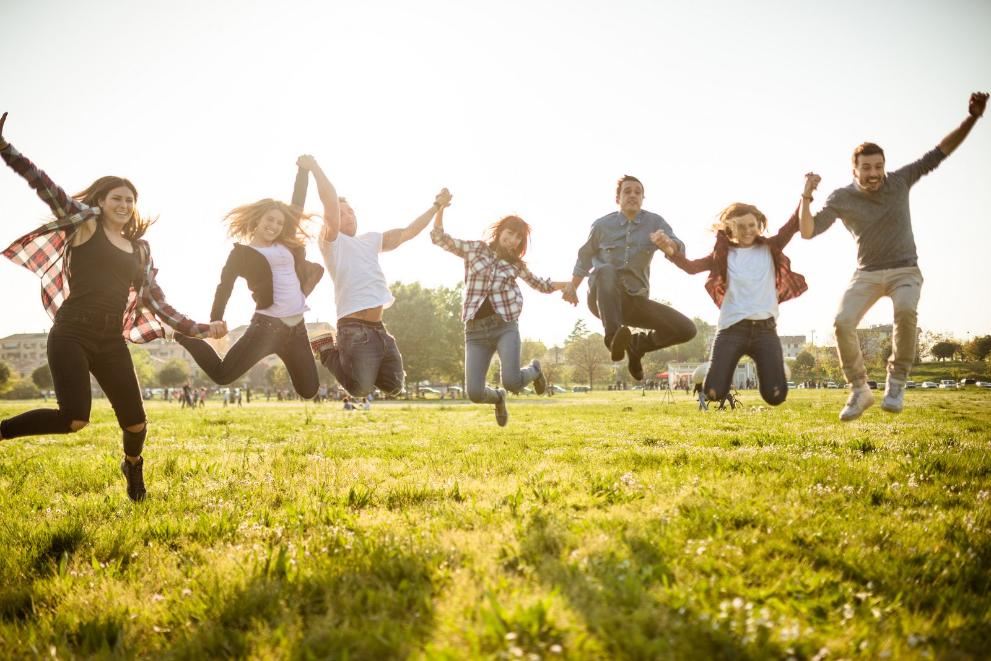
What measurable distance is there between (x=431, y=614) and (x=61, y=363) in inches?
174

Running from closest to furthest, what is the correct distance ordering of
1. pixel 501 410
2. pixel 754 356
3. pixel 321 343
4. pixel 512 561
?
pixel 512 561 < pixel 754 356 < pixel 321 343 < pixel 501 410

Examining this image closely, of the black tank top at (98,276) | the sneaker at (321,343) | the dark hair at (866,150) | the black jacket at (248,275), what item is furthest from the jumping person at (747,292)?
the black tank top at (98,276)

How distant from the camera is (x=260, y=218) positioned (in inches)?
280

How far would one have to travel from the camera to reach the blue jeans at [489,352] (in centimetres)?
820

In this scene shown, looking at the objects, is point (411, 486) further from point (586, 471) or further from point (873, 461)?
point (873, 461)

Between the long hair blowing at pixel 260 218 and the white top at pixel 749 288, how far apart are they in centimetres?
532

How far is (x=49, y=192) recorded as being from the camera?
5520mm

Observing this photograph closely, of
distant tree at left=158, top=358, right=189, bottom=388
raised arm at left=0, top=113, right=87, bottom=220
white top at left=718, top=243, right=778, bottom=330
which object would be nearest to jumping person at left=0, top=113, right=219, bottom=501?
raised arm at left=0, top=113, right=87, bottom=220

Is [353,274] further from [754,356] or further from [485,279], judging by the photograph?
[754,356]

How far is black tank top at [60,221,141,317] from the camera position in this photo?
5773 mm

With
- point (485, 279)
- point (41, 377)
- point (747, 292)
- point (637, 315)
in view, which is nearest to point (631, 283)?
point (637, 315)

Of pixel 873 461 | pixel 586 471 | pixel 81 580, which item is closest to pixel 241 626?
pixel 81 580

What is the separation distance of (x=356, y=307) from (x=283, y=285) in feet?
2.85

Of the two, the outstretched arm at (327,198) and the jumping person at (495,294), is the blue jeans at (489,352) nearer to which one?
the jumping person at (495,294)
